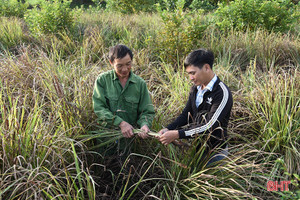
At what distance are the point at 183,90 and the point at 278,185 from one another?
1.64 meters

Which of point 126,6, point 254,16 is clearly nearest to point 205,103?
point 254,16

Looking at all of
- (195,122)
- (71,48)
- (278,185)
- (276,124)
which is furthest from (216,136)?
(71,48)

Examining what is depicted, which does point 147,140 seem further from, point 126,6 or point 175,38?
point 126,6

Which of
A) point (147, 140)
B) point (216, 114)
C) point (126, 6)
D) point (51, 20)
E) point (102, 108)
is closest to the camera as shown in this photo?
point (216, 114)

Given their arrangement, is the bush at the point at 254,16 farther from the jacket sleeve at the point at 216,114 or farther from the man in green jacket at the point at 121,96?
the jacket sleeve at the point at 216,114

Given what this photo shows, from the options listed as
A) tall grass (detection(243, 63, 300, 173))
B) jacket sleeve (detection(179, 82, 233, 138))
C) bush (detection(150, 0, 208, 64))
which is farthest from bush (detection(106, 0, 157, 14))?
jacket sleeve (detection(179, 82, 233, 138))

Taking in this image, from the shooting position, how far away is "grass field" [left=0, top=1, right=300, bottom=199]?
2123 millimetres

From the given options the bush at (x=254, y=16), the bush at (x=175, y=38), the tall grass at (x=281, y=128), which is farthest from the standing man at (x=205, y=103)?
the bush at (x=254, y=16)

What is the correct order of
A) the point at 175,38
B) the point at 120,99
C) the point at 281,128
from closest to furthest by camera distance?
the point at 120,99 → the point at 281,128 → the point at 175,38

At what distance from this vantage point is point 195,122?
2.45 m

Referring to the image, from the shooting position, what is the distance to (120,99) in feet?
8.70

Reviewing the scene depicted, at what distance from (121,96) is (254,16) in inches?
176

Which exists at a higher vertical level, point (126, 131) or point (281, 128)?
point (126, 131)

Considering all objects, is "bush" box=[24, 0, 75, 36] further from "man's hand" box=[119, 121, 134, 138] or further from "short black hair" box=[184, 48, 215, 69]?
"short black hair" box=[184, 48, 215, 69]
